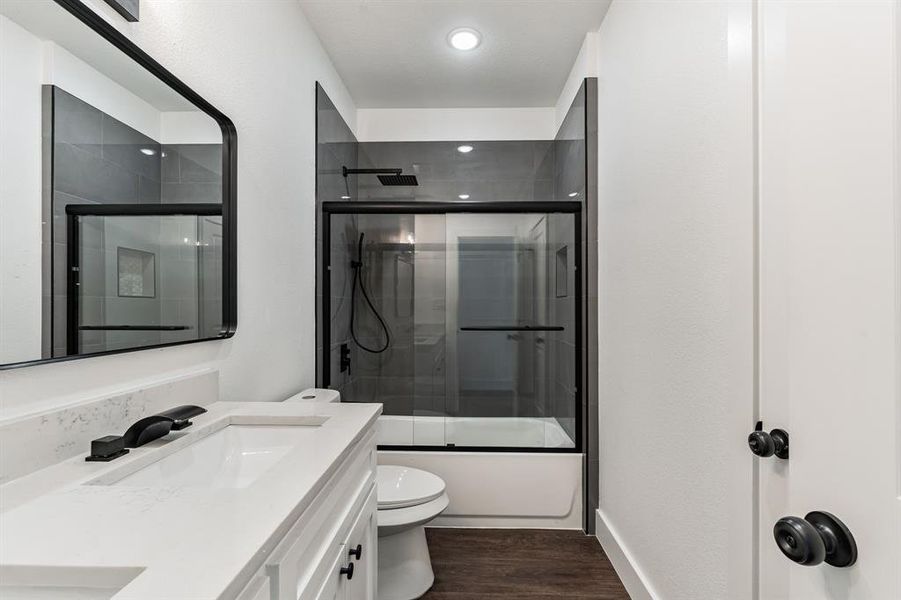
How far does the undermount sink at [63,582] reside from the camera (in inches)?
20.6

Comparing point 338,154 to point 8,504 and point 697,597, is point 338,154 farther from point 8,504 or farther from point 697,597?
point 697,597

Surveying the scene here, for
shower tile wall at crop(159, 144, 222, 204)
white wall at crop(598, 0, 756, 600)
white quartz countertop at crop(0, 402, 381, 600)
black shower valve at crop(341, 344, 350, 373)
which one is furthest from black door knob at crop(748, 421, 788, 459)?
black shower valve at crop(341, 344, 350, 373)

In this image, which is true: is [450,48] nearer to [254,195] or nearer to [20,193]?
[254,195]

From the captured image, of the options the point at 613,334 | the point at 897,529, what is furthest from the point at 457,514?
the point at 897,529

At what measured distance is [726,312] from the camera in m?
1.15

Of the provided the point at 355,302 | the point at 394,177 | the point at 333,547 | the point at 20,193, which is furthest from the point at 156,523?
the point at 394,177

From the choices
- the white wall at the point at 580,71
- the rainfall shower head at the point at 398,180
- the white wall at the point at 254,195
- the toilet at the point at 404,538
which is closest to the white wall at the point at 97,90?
the white wall at the point at 254,195

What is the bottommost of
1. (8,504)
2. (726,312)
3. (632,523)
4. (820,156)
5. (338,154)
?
(632,523)

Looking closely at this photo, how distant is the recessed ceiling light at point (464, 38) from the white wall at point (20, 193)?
6.46 ft

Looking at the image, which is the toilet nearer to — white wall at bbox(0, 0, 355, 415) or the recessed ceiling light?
white wall at bbox(0, 0, 355, 415)

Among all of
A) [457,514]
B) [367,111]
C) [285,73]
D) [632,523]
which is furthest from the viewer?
[367,111]

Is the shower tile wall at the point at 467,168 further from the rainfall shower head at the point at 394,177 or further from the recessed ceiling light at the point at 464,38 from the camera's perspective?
the recessed ceiling light at the point at 464,38

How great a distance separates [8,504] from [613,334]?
2.01 m

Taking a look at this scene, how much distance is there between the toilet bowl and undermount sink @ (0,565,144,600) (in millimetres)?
1355
